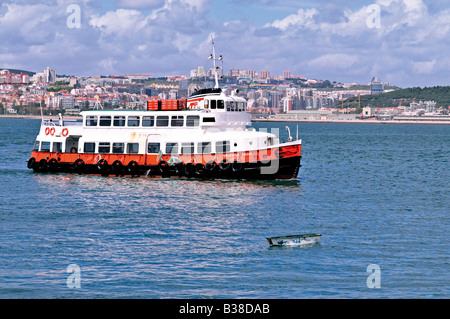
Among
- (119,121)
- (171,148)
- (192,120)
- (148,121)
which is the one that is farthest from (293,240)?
(119,121)

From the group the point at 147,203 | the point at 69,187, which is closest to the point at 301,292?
the point at 147,203

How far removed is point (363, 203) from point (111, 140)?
18571 mm

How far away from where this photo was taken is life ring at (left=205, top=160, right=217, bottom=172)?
43406 mm

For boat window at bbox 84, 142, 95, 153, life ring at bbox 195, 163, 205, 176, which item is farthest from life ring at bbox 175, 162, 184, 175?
boat window at bbox 84, 142, 95, 153

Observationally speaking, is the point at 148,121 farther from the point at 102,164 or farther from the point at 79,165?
the point at 79,165

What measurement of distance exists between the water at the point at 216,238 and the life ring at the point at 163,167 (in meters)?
0.76

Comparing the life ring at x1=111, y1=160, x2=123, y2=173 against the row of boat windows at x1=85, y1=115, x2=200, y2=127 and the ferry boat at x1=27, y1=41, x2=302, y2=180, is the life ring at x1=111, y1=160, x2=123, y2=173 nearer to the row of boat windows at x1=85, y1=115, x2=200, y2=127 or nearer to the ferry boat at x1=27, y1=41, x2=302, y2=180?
the ferry boat at x1=27, y1=41, x2=302, y2=180

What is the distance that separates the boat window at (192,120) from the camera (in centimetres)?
4522

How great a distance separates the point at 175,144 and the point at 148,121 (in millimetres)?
3094

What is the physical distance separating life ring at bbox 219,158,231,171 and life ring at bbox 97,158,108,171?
8761 mm

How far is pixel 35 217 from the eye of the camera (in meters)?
32.3

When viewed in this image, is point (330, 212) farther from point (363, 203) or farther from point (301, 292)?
point (301, 292)

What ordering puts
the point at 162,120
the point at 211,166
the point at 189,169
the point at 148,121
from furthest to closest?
the point at 148,121 → the point at 162,120 → the point at 189,169 → the point at 211,166

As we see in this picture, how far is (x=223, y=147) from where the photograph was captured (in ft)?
142
